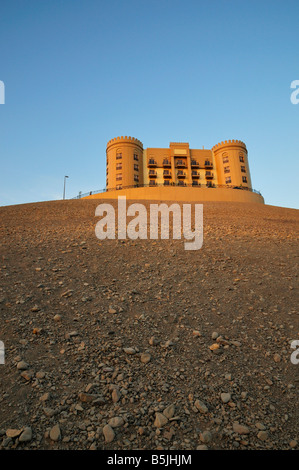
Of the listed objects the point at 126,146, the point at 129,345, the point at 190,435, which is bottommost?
the point at 190,435

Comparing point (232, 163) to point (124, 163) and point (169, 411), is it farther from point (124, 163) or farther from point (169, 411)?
point (169, 411)

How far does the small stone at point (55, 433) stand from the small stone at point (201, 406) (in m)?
2.00

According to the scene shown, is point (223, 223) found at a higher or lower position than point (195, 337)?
higher

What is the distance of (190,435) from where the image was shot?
3.24 m

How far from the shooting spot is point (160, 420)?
339 centimetres

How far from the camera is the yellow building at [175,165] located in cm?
5947

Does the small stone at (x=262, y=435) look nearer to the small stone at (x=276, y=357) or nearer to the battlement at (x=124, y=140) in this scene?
the small stone at (x=276, y=357)

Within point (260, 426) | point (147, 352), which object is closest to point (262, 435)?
point (260, 426)

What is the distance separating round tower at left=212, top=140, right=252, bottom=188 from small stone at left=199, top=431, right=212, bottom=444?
209 feet

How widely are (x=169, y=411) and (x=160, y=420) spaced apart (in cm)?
21

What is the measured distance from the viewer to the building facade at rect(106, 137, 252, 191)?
5966 centimetres
